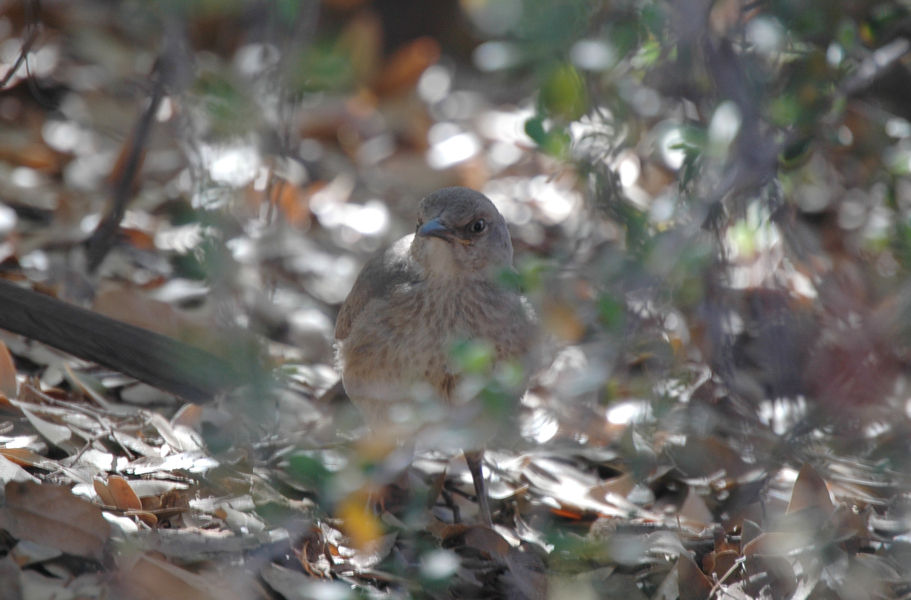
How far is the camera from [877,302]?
4340 mm

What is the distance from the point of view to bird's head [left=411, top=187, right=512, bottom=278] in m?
3.78

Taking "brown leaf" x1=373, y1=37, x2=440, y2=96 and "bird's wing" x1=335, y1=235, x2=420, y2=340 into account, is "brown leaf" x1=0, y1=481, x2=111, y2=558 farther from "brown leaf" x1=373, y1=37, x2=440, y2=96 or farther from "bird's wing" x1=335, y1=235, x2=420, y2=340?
"brown leaf" x1=373, y1=37, x2=440, y2=96

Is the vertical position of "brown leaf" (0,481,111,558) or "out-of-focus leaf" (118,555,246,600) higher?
"brown leaf" (0,481,111,558)

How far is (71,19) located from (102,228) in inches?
111

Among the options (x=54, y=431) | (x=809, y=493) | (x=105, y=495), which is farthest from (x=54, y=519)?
(x=809, y=493)

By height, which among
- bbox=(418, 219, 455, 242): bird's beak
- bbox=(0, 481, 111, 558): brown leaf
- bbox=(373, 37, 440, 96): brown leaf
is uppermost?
bbox=(418, 219, 455, 242): bird's beak

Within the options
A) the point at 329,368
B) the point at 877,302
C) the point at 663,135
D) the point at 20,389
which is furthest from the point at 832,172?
the point at 20,389

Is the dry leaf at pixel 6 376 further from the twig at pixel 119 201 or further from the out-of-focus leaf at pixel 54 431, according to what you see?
the twig at pixel 119 201

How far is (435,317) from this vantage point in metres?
3.67

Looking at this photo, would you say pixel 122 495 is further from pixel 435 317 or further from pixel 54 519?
pixel 435 317

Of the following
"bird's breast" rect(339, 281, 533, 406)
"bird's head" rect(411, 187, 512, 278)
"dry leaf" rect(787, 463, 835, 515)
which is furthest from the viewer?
"bird's head" rect(411, 187, 512, 278)

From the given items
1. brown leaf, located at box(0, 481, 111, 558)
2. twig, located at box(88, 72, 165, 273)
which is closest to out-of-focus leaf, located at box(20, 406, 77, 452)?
brown leaf, located at box(0, 481, 111, 558)

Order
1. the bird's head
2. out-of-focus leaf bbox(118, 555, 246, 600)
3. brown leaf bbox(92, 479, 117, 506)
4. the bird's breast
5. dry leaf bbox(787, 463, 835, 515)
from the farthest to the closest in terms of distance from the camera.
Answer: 1. the bird's head
2. the bird's breast
3. dry leaf bbox(787, 463, 835, 515)
4. brown leaf bbox(92, 479, 117, 506)
5. out-of-focus leaf bbox(118, 555, 246, 600)

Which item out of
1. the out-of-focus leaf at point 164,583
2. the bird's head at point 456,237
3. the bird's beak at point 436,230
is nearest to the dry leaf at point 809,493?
the bird's head at point 456,237
